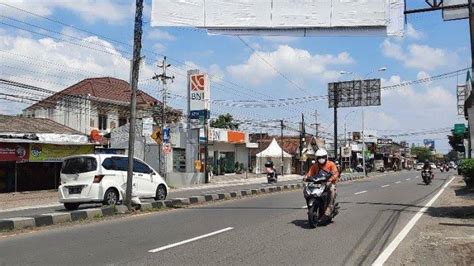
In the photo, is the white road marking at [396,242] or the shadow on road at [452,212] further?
the shadow on road at [452,212]

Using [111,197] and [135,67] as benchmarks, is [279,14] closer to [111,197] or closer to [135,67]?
[135,67]

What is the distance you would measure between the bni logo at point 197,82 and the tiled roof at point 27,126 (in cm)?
1071

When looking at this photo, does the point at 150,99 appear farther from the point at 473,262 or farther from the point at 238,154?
the point at 473,262

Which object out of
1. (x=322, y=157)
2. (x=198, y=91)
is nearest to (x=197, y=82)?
(x=198, y=91)

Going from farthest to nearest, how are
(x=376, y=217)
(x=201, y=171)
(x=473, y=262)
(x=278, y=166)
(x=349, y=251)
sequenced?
(x=278, y=166), (x=201, y=171), (x=376, y=217), (x=349, y=251), (x=473, y=262)

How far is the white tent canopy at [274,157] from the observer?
63.4 metres

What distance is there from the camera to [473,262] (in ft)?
26.2

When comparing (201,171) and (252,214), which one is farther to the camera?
(201,171)

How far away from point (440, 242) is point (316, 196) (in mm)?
2675

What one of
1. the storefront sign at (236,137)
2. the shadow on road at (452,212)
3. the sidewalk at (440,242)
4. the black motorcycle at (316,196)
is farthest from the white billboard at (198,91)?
the black motorcycle at (316,196)

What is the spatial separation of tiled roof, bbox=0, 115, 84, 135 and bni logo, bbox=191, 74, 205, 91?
10712mm

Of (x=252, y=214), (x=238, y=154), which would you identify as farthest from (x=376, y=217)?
(x=238, y=154)

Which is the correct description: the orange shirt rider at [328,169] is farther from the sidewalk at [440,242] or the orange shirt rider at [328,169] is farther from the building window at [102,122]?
the building window at [102,122]

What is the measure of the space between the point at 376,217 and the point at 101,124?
132ft
